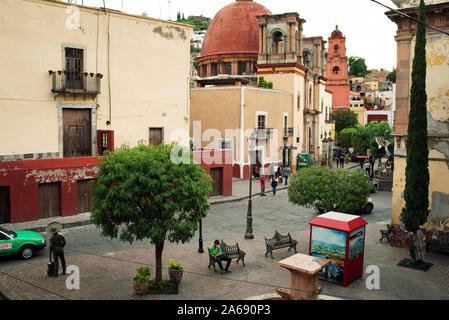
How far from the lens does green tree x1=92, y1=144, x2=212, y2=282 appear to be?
11.4 m

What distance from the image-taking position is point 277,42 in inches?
1673

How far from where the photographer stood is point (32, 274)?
13312mm

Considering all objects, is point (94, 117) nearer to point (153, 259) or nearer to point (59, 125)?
point (59, 125)

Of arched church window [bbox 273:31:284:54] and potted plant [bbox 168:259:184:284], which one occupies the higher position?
arched church window [bbox 273:31:284:54]

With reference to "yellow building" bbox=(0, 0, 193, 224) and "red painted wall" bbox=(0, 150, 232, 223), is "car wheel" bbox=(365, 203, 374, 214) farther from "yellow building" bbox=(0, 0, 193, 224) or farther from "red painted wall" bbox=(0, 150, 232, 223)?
"red painted wall" bbox=(0, 150, 232, 223)

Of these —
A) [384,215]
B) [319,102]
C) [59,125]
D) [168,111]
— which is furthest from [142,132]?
[319,102]

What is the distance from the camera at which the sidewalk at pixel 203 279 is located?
39.5 ft

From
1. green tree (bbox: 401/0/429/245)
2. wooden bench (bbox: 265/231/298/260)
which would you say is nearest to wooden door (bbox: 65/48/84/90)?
wooden bench (bbox: 265/231/298/260)

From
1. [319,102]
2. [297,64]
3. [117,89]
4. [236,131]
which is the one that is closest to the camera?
[117,89]

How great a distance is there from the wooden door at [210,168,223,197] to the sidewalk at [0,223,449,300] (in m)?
10.7

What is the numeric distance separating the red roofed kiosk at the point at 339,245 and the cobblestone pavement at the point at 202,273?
0.34 metres

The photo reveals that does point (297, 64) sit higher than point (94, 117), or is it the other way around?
point (297, 64)

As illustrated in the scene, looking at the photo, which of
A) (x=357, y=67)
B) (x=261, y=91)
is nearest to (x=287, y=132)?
(x=261, y=91)

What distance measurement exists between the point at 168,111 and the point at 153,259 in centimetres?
1236
